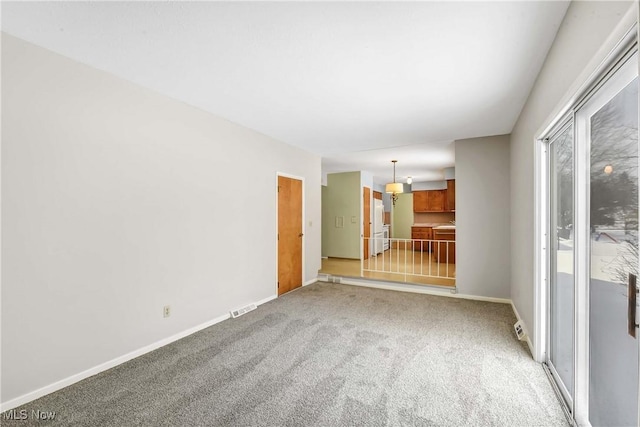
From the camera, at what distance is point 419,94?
110 inches

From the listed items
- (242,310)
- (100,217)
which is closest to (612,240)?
(100,217)

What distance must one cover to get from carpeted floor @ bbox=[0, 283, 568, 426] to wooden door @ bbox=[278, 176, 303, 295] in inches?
50.5

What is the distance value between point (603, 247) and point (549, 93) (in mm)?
1242

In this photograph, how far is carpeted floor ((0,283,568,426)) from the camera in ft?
5.95

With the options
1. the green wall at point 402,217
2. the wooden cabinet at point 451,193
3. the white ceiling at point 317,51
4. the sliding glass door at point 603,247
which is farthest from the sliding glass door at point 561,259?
the green wall at point 402,217

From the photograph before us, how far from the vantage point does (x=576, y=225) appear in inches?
68.9

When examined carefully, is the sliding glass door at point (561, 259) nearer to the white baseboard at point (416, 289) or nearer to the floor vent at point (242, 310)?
the white baseboard at point (416, 289)

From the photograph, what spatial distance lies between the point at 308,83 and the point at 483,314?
358 cm

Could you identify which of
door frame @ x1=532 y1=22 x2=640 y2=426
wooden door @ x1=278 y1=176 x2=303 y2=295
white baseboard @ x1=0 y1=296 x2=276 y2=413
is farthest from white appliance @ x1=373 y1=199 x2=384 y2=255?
white baseboard @ x1=0 y1=296 x2=276 y2=413

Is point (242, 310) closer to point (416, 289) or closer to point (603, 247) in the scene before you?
point (416, 289)

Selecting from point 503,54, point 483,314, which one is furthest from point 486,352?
point 503,54

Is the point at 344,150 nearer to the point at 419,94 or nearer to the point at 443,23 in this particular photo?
the point at 419,94

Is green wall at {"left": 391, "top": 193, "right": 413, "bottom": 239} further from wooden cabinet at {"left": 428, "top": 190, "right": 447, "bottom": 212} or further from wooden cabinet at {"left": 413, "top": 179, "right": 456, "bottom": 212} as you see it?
wooden cabinet at {"left": 428, "top": 190, "right": 447, "bottom": 212}

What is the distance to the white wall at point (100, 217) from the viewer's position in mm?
1913
